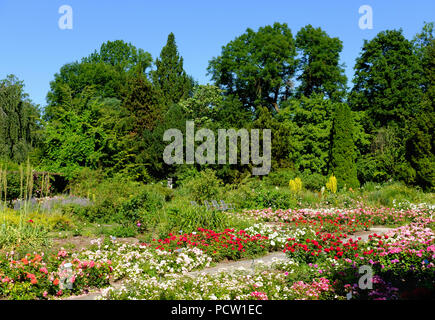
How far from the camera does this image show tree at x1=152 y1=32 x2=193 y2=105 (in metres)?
36.7

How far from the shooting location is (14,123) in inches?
990

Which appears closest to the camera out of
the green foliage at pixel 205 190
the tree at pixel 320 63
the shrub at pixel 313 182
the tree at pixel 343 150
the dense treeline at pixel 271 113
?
the green foliage at pixel 205 190

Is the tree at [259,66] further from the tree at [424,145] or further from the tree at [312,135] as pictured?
the tree at [424,145]

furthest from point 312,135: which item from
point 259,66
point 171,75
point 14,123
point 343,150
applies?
point 14,123

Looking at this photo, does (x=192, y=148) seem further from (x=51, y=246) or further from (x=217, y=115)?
(x=51, y=246)

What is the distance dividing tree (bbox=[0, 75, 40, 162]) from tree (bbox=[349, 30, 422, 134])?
72.5 feet

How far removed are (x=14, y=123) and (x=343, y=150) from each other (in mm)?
20465

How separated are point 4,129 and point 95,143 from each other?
1190 centimetres

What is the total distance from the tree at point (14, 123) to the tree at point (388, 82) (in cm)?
2208

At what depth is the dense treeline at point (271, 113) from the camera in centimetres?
1756

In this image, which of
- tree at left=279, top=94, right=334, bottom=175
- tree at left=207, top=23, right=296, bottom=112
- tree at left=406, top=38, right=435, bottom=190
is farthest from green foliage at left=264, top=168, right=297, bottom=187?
tree at left=207, top=23, right=296, bottom=112

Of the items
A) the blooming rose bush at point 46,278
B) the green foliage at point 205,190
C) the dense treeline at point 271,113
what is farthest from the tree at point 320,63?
the blooming rose bush at point 46,278

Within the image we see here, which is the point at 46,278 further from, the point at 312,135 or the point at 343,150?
the point at 312,135
